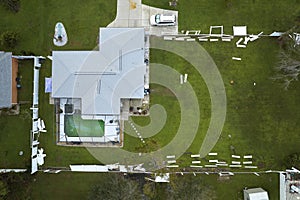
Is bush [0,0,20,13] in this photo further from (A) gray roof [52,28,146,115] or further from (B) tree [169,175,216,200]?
(B) tree [169,175,216,200]

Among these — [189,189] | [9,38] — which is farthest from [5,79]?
[189,189]

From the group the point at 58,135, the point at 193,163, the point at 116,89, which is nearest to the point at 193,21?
the point at 116,89

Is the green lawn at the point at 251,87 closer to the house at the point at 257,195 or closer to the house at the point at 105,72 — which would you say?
the house at the point at 257,195

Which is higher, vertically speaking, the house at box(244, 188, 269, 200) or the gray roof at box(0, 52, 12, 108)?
the gray roof at box(0, 52, 12, 108)

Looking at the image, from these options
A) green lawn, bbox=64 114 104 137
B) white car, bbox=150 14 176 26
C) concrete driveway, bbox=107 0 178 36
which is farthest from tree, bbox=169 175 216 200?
white car, bbox=150 14 176 26

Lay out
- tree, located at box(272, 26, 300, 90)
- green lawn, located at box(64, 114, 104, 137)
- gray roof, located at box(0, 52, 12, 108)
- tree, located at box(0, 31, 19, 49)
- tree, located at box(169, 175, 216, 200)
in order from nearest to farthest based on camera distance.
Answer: tree, located at box(272, 26, 300, 90) → tree, located at box(169, 175, 216, 200) → gray roof, located at box(0, 52, 12, 108) → tree, located at box(0, 31, 19, 49) → green lawn, located at box(64, 114, 104, 137)

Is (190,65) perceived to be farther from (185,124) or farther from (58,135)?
(58,135)
